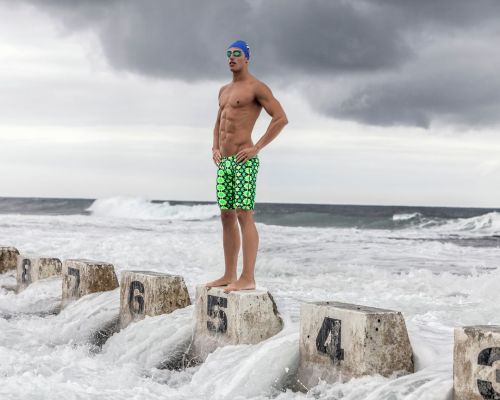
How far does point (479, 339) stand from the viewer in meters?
3.10

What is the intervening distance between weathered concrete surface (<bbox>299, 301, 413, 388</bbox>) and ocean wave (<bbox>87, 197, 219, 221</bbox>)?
119 feet

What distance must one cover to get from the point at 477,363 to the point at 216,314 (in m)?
2.22

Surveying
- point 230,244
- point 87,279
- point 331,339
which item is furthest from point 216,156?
point 87,279

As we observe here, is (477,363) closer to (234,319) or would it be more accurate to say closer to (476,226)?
(234,319)

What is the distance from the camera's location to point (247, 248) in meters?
5.05

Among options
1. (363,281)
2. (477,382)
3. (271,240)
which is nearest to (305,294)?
(363,281)

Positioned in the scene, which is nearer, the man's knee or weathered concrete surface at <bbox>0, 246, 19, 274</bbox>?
the man's knee

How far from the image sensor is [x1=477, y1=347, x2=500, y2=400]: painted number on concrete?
3049 mm

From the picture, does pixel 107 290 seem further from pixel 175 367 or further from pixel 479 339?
pixel 479 339

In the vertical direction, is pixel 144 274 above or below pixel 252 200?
below

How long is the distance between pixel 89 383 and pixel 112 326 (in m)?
1.59

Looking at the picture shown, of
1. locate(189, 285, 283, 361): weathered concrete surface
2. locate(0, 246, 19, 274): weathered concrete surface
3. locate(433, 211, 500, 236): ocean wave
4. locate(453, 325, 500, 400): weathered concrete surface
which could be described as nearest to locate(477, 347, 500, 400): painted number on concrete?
locate(453, 325, 500, 400): weathered concrete surface

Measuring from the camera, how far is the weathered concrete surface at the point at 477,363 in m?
3.06

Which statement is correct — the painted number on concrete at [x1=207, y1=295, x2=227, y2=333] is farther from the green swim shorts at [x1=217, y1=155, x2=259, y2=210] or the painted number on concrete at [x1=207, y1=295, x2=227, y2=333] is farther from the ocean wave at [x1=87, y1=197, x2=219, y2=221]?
the ocean wave at [x1=87, y1=197, x2=219, y2=221]
